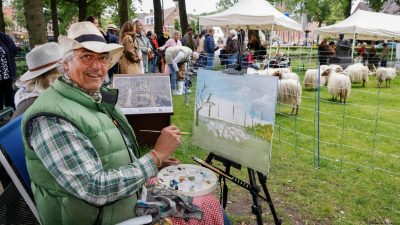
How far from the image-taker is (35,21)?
6.50 m

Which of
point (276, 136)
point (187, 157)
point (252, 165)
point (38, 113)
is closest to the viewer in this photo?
point (38, 113)

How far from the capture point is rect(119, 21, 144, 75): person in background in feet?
20.8

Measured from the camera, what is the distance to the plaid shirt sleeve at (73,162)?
1.46 m

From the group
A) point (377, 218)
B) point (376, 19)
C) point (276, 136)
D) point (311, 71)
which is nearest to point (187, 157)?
point (276, 136)

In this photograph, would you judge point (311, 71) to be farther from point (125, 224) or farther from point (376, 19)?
point (125, 224)

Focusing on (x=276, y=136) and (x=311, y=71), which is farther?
(x=311, y=71)

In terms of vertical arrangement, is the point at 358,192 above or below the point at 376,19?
below

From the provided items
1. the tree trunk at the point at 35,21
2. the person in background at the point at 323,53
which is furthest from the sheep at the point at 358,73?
the tree trunk at the point at 35,21

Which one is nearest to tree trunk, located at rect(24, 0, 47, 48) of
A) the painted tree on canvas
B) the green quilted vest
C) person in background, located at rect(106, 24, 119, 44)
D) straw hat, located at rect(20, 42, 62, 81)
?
person in background, located at rect(106, 24, 119, 44)

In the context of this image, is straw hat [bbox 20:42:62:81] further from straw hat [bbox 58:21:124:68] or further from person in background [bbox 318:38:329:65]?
person in background [bbox 318:38:329:65]

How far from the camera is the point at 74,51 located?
1.74 meters

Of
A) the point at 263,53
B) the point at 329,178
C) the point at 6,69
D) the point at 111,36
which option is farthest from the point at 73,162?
the point at 263,53

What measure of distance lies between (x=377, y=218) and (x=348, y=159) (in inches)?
65.3

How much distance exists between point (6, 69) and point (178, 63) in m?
3.81
